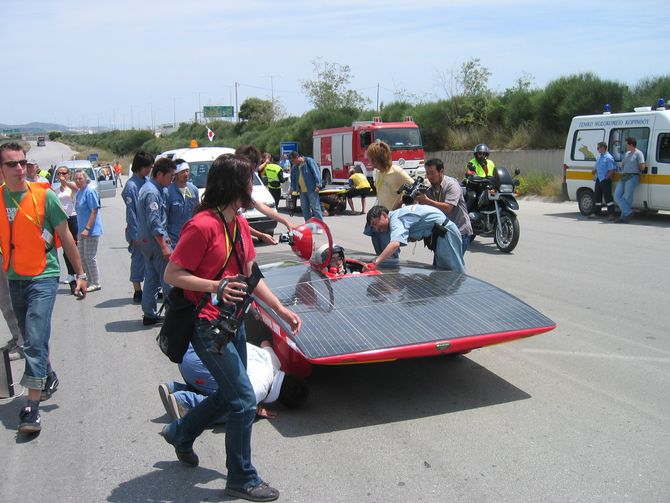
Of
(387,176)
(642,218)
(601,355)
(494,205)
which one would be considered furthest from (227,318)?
(642,218)

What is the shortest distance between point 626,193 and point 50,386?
1278cm

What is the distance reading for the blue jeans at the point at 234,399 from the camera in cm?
346

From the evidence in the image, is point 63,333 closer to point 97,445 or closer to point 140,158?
point 140,158

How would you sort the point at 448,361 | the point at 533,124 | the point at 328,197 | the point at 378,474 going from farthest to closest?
the point at 533,124, the point at 328,197, the point at 448,361, the point at 378,474

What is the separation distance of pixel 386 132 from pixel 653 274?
16.4m

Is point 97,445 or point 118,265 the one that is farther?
point 118,265

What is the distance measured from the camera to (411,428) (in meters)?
4.48

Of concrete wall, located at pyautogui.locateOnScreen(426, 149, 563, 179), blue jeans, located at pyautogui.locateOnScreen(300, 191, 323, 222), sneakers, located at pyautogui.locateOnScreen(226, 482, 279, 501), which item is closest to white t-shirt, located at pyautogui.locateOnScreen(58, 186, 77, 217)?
blue jeans, located at pyautogui.locateOnScreen(300, 191, 323, 222)

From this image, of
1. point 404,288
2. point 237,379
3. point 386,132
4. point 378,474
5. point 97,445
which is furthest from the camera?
point 386,132

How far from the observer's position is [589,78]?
83.8 feet

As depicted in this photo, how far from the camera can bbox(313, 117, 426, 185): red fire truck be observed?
2453 cm

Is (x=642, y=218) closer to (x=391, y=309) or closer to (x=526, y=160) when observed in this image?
(x=526, y=160)

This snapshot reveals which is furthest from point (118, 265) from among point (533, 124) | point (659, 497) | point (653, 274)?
point (533, 124)

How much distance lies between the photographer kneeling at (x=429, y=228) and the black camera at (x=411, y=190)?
1179 millimetres
